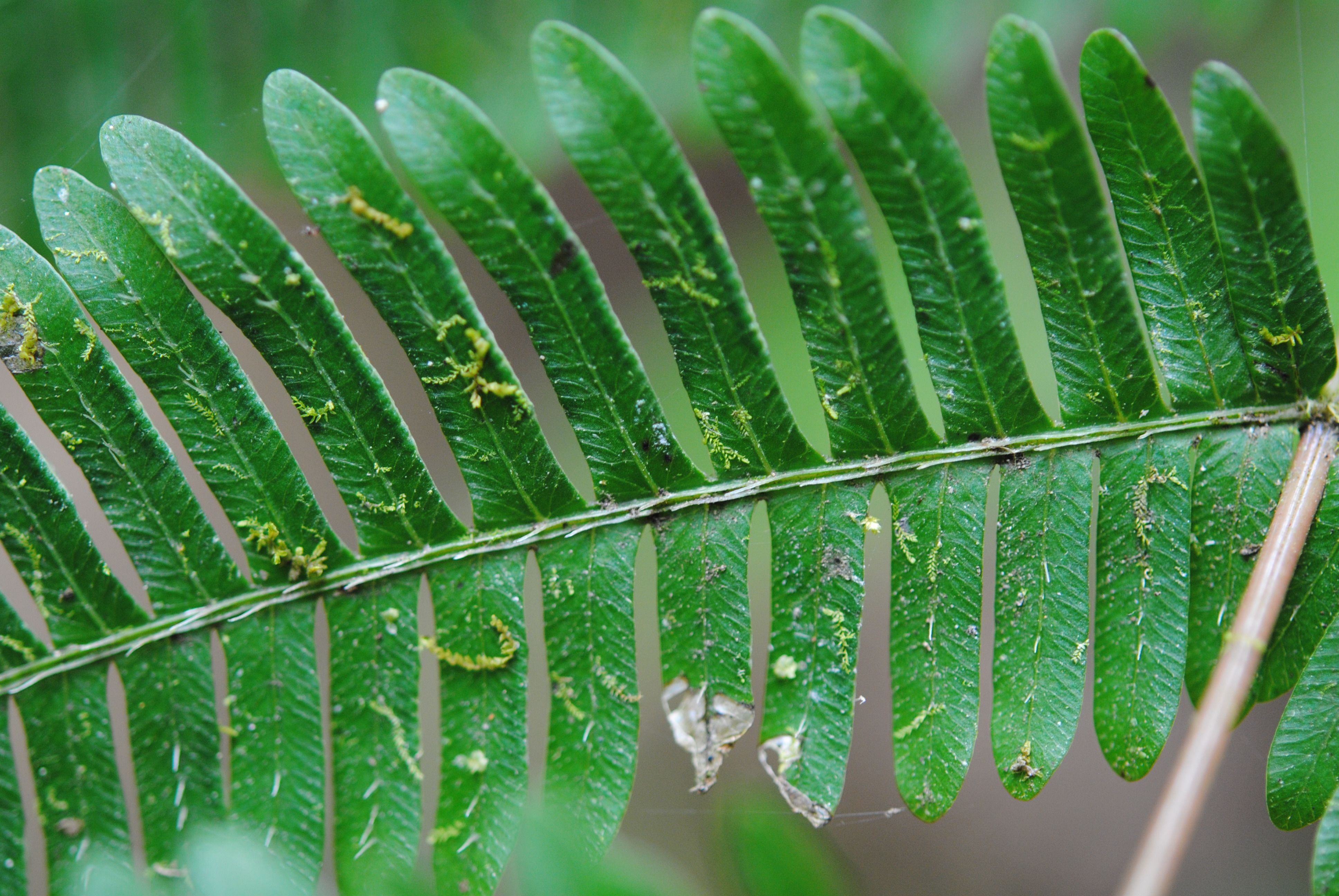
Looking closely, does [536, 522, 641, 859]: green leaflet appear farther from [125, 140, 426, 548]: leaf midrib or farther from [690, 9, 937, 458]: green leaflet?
[690, 9, 937, 458]: green leaflet

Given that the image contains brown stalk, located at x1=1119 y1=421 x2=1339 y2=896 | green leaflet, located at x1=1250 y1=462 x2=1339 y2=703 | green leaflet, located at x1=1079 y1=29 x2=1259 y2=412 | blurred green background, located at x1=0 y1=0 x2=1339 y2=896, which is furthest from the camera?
blurred green background, located at x1=0 y1=0 x2=1339 y2=896

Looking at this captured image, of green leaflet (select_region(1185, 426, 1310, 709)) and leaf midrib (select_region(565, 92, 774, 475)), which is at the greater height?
leaf midrib (select_region(565, 92, 774, 475))

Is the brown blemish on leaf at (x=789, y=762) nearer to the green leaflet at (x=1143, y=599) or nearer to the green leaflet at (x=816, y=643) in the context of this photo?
the green leaflet at (x=816, y=643)

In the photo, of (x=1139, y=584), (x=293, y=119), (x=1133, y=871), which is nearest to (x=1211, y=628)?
(x=1139, y=584)

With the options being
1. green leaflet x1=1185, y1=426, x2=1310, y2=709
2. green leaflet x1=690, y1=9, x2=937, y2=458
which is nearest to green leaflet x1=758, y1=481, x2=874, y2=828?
green leaflet x1=690, y1=9, x2=937, y2=458

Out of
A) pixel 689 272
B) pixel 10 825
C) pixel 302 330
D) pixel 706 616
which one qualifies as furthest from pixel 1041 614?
pixel 10 825

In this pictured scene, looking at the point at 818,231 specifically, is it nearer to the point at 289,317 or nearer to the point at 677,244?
the point at 677,244
